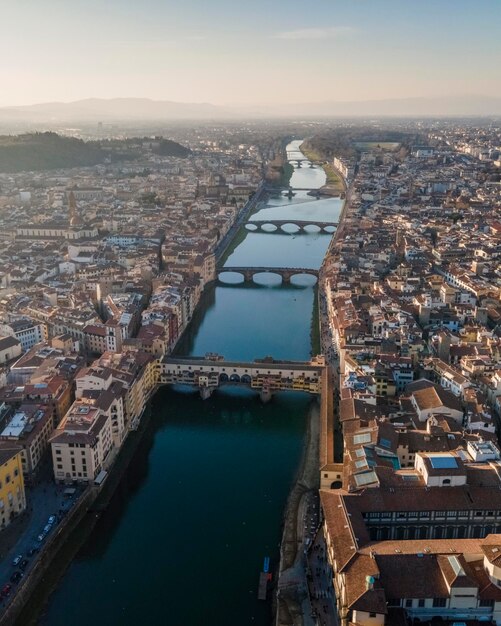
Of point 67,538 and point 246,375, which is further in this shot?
point 246,375

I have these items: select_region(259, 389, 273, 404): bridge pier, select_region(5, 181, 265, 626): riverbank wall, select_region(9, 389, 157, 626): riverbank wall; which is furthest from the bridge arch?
select_region(9, 389, 157, 626): riverbank wall

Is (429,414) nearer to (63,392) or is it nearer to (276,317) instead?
(63,392)

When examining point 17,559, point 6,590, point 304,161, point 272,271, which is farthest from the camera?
point 304,161

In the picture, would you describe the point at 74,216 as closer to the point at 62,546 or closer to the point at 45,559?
the point at 62,546

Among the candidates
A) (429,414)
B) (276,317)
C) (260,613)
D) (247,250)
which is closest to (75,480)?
(260,613)

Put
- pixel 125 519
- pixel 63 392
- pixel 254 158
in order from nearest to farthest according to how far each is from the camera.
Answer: pixel 125 519, pixel 63 392, pixel 254 158

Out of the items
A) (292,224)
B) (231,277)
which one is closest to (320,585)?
(231,277)

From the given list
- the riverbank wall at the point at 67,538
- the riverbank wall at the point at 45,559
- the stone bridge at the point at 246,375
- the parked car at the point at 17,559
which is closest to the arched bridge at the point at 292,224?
the stone bridge at the point at 246,375
